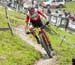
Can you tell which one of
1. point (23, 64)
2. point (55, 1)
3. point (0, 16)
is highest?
point (23, 64)

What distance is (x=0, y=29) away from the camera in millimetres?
17375

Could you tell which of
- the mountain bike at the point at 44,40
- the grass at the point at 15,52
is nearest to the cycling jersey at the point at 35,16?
the mountain bike at the point at 44,40

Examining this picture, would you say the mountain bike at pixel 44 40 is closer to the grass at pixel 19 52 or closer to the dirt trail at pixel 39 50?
the dirt trail at pixel 39 50

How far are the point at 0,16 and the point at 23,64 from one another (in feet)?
36.8

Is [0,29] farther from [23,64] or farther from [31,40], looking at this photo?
[23,64]

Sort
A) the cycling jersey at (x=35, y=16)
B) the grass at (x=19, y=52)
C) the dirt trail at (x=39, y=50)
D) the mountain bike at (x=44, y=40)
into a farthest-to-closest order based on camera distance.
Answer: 1. the cycling jersey at (x=35, y=16)
2. the mountain bike at (x=44, y=40)
3. the dirt trail at (x=39, y=50)
4. the grass at (x=19, y=52)

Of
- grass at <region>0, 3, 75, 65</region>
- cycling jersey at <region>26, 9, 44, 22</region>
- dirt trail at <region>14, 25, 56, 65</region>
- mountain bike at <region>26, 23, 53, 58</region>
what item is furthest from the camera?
cycling jersey at <region>26, 9, 44, 22</region>

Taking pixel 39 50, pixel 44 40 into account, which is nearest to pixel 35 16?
pixel 44 40

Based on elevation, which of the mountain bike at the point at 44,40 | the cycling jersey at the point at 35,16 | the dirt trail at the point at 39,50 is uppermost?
the cycling jersey at the point at 35,16

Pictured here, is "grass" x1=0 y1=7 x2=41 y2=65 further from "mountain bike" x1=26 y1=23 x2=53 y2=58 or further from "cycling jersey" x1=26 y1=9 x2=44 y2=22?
"cycling jersey" x1=26 y1=9 x2=44 y2=22

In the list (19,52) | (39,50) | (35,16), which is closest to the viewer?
(35,16)

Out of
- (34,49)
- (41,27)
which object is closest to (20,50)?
(34,49)

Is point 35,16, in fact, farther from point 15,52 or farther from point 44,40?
point 15,52

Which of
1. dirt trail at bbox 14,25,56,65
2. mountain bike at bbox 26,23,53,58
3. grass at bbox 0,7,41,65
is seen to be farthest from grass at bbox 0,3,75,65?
mountain bike at bbox 26,23,53,58
